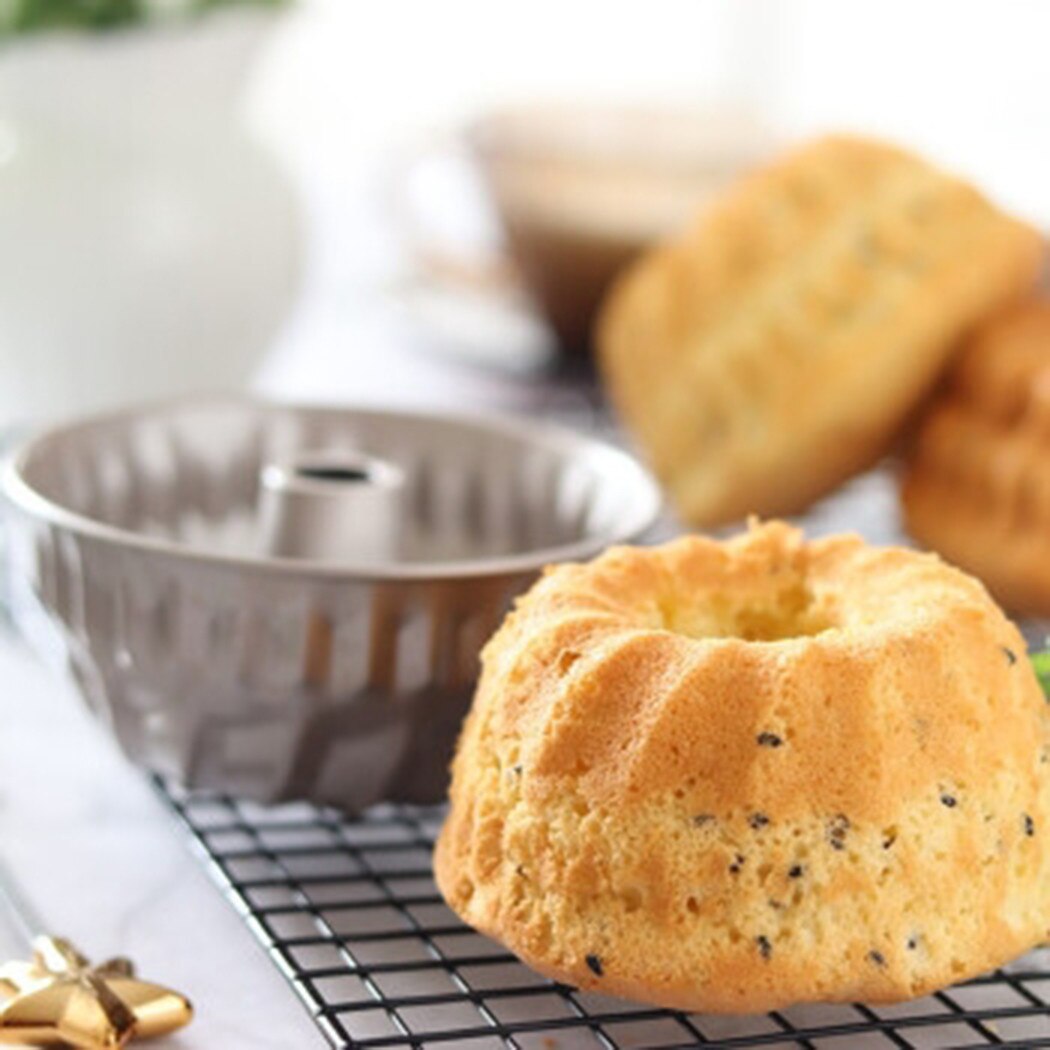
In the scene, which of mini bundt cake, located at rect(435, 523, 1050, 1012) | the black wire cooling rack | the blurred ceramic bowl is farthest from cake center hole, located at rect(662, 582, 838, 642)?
the blurred ceramic bowl

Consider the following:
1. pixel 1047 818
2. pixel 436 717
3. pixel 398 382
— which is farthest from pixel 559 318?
pixel 1047 818

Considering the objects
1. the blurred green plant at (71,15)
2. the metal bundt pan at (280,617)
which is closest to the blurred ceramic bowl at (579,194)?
the blurred green plant at (71,15)

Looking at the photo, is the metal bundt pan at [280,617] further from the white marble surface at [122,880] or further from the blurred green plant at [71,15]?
the blurred green plant at [71,15]

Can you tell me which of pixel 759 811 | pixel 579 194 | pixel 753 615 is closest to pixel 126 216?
pixel 579 194

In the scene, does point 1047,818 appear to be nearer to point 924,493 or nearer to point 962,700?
point 962,700

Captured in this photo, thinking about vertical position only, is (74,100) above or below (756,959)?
above

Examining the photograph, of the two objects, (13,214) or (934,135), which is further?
(934,135)

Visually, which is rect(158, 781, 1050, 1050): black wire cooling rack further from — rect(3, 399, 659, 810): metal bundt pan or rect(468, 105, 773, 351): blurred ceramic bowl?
rect(468, 105, 773, 351): blurred ceramic bowl
